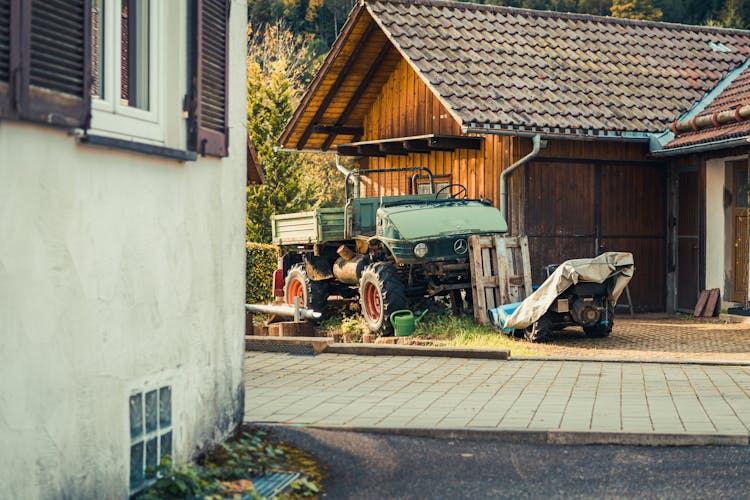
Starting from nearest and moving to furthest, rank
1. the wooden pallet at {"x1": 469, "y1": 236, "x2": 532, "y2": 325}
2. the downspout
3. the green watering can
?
1. the green watering can
2. the wooden pallet at {"x1": 469, "y1": 236, "x2": 532, "y2": 325}
3. the downspout

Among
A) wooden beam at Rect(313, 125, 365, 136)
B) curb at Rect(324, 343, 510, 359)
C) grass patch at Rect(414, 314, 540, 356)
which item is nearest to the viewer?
curb at Rect(324, 343, 510, 359)

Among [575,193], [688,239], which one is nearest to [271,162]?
[575,193]

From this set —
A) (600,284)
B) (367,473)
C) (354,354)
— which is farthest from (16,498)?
(600,284)

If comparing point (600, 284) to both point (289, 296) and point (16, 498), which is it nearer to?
point (289, 296)

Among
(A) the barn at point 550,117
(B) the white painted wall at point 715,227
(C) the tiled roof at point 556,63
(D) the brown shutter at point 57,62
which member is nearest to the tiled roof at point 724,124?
(A) the barn at point 550,117

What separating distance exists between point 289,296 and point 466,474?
11648 mm

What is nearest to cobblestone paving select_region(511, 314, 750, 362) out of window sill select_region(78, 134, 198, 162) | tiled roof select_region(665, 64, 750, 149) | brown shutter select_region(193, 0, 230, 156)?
tiled roof select_region(665, 64, 750, 149)

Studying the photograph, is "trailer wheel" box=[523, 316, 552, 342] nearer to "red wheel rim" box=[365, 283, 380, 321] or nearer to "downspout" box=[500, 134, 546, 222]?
"red wheel rim" box=[365, 283, 380, 321]

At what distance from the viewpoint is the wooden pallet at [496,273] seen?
50.7 feet

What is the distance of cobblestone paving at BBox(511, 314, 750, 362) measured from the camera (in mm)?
12805

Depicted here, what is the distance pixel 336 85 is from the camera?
21297 mm

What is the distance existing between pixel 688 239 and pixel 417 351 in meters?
8.35

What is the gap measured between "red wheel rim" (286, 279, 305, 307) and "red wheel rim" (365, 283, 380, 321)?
1909 millimetres

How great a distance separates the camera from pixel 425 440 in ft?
24.1
